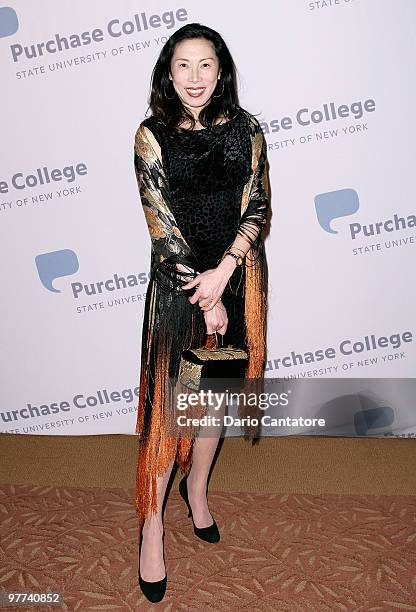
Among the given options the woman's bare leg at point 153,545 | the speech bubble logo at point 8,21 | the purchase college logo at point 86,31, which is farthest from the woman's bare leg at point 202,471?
the speech bubble logo at point 8,21

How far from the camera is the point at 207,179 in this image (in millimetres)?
2350

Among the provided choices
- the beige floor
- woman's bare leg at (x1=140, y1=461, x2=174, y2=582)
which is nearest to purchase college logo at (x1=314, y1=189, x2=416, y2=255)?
the beige floor

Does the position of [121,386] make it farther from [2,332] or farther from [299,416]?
[299,416]

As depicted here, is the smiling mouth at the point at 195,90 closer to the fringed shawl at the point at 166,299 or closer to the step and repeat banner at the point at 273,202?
the fringed shawl at the point at 166,299

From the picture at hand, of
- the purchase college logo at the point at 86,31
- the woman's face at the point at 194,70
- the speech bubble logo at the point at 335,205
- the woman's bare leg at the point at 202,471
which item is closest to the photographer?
the woman's face at the point at 194,70

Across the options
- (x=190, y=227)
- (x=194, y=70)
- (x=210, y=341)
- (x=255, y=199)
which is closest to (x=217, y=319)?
(x=210, y=341)

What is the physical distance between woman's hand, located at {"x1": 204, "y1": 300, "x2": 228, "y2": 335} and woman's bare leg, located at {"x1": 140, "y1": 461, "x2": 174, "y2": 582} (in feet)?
1.80

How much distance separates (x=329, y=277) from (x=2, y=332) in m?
1.76

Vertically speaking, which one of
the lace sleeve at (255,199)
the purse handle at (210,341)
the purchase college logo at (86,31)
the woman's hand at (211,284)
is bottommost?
the purse handle at (210,341)

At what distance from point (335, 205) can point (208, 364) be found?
140 centimetres

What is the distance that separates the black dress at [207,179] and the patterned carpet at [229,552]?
118cm

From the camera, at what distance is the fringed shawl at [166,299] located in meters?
2.29

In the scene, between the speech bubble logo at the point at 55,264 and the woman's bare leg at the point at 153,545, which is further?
the speech bubble logo at the point at 55,264

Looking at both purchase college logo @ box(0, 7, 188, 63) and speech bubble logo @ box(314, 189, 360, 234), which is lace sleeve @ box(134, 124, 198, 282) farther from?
speech bubble logo @ box(314, 189, 360, 234)
